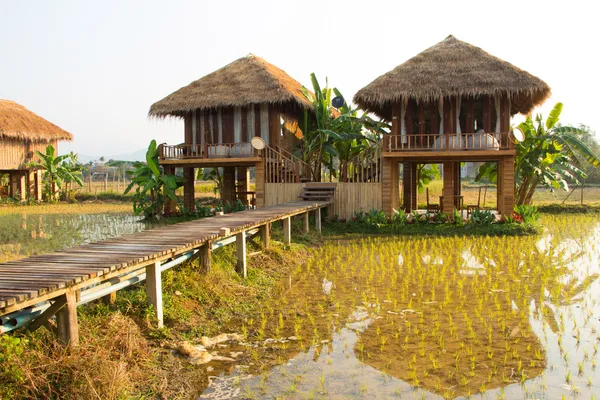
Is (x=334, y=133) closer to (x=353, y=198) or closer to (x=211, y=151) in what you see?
(x=353, y=198)

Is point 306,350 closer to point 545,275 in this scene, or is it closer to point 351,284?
point 351,284

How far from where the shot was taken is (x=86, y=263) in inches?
192

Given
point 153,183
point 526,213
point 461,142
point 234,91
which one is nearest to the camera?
point 526,213

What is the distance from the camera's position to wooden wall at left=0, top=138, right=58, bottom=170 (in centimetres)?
2305

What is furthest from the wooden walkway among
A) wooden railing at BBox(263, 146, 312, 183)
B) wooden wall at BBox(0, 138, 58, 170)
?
wooden wall at BBox(0, 138, 58, 170)

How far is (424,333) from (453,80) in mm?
10028

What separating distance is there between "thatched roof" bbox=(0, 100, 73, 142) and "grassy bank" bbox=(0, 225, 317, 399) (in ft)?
65.5

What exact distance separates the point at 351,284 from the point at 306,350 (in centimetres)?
282

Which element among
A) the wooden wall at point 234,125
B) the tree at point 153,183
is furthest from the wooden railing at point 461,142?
the tree at point 153,183

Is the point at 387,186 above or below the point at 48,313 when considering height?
above

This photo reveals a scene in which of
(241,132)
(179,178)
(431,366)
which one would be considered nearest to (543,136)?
(241,132)

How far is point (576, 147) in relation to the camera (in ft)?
47.7

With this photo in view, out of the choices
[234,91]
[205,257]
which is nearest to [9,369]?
[205,257]

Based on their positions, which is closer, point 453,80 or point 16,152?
point 453,80
